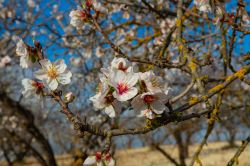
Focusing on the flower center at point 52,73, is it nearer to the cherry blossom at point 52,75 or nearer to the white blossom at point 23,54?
the cherry blossom at point 52,75

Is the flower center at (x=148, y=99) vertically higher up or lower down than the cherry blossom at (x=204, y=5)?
lower down

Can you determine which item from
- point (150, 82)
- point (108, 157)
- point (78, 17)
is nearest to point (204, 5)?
point (78, 17)

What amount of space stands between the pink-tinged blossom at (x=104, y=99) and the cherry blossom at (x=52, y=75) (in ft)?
0.94

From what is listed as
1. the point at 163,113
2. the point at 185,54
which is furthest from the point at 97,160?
the point at 185,54

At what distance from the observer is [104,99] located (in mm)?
1535

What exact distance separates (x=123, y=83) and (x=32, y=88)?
1.91 feet

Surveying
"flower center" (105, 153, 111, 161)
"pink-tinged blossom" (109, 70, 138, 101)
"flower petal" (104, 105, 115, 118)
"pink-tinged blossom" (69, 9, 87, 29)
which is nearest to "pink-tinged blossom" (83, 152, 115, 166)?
"flower center" (105, 153, 111, 161)

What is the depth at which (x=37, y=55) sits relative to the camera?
1854 mm

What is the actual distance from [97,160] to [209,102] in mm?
539

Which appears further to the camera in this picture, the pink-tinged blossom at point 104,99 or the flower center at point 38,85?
the flower center at point 38,85

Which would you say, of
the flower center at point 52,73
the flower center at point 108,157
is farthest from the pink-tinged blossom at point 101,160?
the flower center at point 52,73

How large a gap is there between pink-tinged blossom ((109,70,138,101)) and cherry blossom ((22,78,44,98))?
508 millimetres

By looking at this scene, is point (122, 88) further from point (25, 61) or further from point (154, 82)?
point (25, 61)

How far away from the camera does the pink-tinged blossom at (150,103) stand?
150 cm
